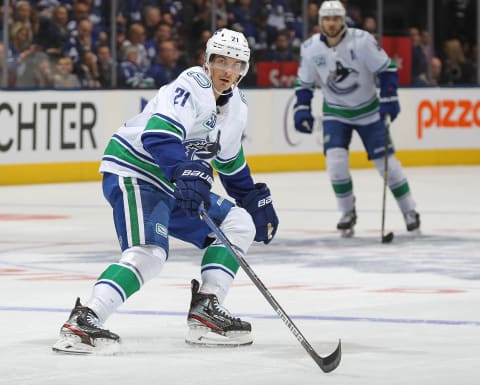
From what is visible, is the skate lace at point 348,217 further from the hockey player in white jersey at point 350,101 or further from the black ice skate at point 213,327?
the black ice skate at point 213,327

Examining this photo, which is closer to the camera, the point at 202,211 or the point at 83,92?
the point at 202,211

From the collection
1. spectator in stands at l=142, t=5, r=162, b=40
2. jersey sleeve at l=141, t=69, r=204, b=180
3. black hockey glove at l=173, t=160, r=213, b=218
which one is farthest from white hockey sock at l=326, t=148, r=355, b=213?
spectator in stands at l=142, t=5, r=162, b=40

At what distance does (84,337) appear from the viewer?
5250mm

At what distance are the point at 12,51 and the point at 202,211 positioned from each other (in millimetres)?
8862

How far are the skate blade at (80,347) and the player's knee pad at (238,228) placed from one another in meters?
0.64

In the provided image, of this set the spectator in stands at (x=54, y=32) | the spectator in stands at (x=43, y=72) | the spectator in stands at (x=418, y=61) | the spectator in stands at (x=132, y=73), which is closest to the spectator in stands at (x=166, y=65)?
the spectator in stands at (x=132, y=73)

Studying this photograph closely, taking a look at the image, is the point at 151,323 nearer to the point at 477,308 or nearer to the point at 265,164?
the point at 477,308

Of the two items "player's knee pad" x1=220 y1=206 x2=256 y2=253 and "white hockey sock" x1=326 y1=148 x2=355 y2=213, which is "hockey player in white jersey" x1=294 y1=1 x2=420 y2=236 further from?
"player's knee pad" x1=220 y1=206 x2=256 y2=253

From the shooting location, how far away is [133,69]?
49.0 feet

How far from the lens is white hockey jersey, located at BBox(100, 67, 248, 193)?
17.7 feet

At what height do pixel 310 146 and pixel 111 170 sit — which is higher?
pixel 111 170

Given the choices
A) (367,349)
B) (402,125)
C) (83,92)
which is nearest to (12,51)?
(83,92)

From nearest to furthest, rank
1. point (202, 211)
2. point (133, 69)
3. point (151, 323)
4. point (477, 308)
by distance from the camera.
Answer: point (202, 211), point (151, 323), point (477, 308), point (133, 69)

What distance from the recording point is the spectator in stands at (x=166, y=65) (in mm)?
15141
